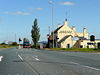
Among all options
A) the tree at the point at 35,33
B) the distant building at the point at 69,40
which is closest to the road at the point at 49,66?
the distant building at the point at 69,40

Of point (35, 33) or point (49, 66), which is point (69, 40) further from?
point (49, 66)

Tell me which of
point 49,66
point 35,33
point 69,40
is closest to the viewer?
point 49,66

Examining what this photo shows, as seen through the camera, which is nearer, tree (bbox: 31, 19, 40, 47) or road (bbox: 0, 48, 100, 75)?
road (bbox: 0, 48, 100, 75)

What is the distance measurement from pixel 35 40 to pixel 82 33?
22.9 m

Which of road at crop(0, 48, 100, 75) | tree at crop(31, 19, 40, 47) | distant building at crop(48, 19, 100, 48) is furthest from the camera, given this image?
tree at crop(31, 19, 40, 47)

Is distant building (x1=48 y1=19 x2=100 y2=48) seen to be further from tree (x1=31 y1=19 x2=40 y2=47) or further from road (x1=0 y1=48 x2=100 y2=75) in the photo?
road (x1=0 y1=48 x2=100 y2=75)

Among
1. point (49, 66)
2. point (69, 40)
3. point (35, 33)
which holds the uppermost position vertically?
point (35, 33)

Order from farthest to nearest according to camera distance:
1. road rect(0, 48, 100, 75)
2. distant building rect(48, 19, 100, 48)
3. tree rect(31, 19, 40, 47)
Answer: tree rect(31, 19, 40, 47) → distant building rect(48, 19, 100, 48) → road rect(0, 48, 100, 75)

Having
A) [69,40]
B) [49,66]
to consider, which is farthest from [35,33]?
[49,66]

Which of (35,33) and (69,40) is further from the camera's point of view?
(35,33)

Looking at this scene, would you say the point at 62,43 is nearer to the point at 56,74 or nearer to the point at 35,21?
the point at 35,21

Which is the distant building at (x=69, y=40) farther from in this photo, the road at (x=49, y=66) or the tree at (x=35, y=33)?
the road at (x=49, y=66)

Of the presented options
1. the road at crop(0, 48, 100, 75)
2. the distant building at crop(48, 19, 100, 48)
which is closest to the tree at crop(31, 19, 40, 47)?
the distant building at crop(48, 19, 100, 48)

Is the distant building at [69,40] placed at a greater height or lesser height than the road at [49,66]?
greater
